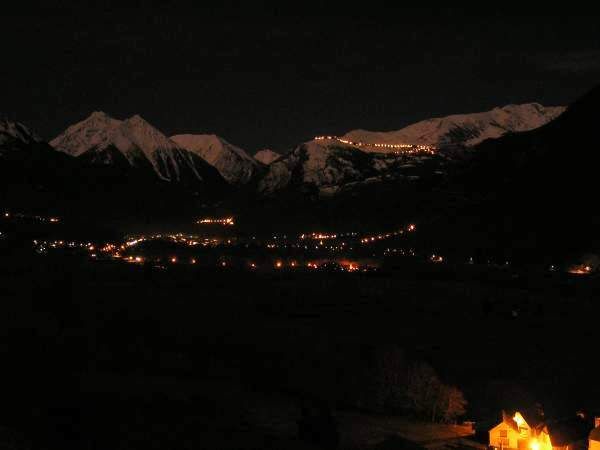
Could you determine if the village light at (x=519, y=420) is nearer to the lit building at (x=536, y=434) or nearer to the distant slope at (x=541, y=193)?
the lit building at (x=536, y=434)

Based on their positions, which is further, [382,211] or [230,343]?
[382,211]

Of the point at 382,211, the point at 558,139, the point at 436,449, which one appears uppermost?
the point at 558,139

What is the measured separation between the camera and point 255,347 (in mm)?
50094

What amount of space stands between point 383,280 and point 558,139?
219 ft

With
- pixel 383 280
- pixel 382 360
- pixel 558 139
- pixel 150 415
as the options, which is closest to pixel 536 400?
pixel 382 360

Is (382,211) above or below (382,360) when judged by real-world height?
above

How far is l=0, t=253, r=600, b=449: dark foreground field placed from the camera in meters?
29.6

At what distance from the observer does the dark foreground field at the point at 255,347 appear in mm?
29609

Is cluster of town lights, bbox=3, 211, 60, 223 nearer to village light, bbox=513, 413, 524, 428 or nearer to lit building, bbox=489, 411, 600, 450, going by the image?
village light, bbox=513, 413, 524, 428

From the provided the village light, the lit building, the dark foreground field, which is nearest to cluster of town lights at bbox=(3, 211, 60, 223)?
the dark foreground field

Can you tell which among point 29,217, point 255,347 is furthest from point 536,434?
point 29,217

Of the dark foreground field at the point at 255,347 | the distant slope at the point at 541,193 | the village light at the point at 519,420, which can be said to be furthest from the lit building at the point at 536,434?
the distant slope at the point at 541,193

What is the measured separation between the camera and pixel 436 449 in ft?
97.7

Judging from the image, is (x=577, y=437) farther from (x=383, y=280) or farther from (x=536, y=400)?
(x=383, y=280)
